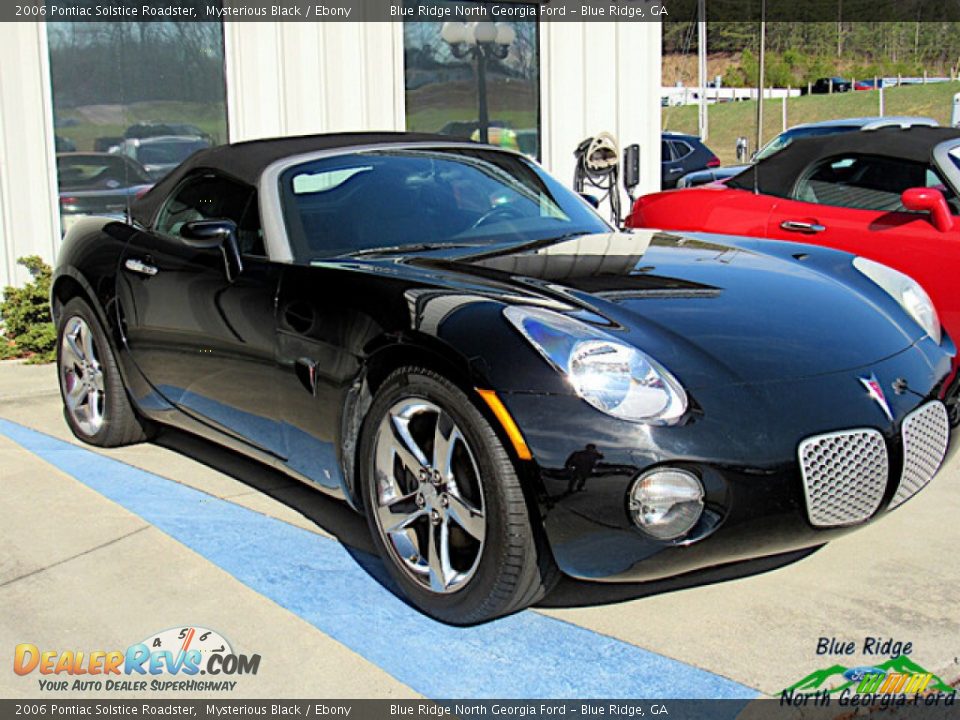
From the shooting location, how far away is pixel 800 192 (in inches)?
241

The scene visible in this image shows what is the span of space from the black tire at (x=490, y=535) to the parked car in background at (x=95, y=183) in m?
5.39

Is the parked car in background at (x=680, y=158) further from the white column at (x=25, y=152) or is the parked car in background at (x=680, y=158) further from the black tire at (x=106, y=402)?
the black tire at (x=106, y=402)

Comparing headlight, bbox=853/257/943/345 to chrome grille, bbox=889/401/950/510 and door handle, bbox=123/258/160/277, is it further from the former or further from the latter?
door handle, bbox=123/258/160/277

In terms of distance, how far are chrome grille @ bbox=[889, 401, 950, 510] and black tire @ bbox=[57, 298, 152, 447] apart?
10.3ft

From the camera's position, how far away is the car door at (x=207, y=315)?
3.67 meters

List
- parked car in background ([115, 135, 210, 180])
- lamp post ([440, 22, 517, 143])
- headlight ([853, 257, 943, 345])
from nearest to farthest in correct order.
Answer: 1. headlight ([853, 257, 943, 345])
2. parked car in background ([115, 135, 210, 180])
3. lamp post ([440, 22, 517, 143])

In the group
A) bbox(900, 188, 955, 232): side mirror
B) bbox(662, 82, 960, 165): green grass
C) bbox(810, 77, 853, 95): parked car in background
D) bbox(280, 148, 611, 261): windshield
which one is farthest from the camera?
bbox(810, 77, 853, 95): parked car in background

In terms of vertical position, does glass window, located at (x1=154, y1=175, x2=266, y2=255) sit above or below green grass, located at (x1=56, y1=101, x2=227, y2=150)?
below

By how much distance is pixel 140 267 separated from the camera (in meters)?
4.39

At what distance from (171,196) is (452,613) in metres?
2.45

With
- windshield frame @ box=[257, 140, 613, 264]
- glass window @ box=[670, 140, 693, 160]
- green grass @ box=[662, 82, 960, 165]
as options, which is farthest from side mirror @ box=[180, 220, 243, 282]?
green grass @ box=[662, 82, 960, 165]

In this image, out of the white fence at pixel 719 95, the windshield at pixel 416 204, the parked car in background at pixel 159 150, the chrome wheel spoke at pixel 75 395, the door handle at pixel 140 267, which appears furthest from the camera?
the white fence at pixel 719 95

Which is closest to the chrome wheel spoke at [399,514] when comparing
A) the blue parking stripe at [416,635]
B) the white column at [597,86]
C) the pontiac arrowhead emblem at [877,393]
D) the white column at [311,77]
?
the blue parking stripe at [416,635]

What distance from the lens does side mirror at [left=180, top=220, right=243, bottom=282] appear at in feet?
12.2
